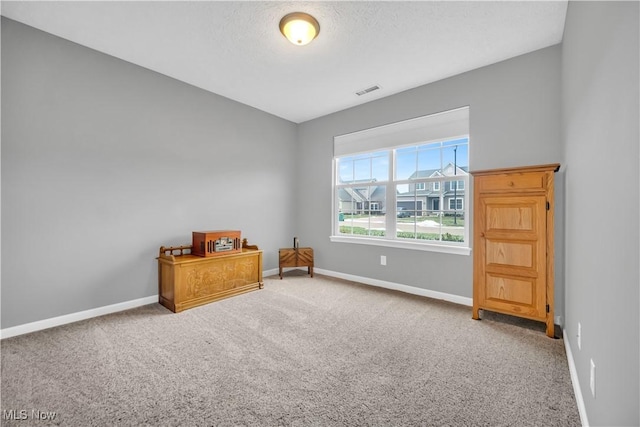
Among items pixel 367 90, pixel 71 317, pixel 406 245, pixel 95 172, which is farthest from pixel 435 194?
pixel 71 317

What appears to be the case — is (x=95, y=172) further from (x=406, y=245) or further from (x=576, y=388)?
(x=576, y=388)

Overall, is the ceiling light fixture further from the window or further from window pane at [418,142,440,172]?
window pane at [418,142,440,172]

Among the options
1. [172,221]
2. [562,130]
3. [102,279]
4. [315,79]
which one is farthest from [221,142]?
[562,130]

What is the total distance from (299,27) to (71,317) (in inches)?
135

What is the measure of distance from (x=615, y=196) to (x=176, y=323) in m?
3.23

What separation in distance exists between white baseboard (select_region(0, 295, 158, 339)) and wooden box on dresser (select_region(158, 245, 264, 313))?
9.1 inches

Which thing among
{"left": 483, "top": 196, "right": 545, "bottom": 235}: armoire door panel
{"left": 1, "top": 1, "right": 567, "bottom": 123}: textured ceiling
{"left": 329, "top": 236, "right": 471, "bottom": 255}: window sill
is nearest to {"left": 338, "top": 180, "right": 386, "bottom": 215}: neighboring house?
{"left": 329, "top": 236, "right": 471, "bottom": 255}: window sill

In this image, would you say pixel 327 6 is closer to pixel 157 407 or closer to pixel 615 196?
pixel 615 196

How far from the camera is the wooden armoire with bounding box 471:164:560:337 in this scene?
2.36m

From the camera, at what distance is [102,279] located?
9.29 ft

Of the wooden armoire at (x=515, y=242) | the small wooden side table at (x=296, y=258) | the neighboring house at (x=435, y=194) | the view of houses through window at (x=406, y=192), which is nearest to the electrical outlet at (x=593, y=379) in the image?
the wooden armoire at (x=515, y=242)

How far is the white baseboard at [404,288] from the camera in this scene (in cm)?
319

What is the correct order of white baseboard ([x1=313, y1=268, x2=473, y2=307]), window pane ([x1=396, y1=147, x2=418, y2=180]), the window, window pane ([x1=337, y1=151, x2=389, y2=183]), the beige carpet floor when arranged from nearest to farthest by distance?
the beige carpet floor
white baseboard ([x1=313, y1=268, x2=473, y2=307])
the window
window pane ([x1=396, y1=147, x2=418, y2=180])
window pane ([x1=337, y1=151, x2=389, y2=183])

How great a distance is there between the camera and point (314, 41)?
2576mm
